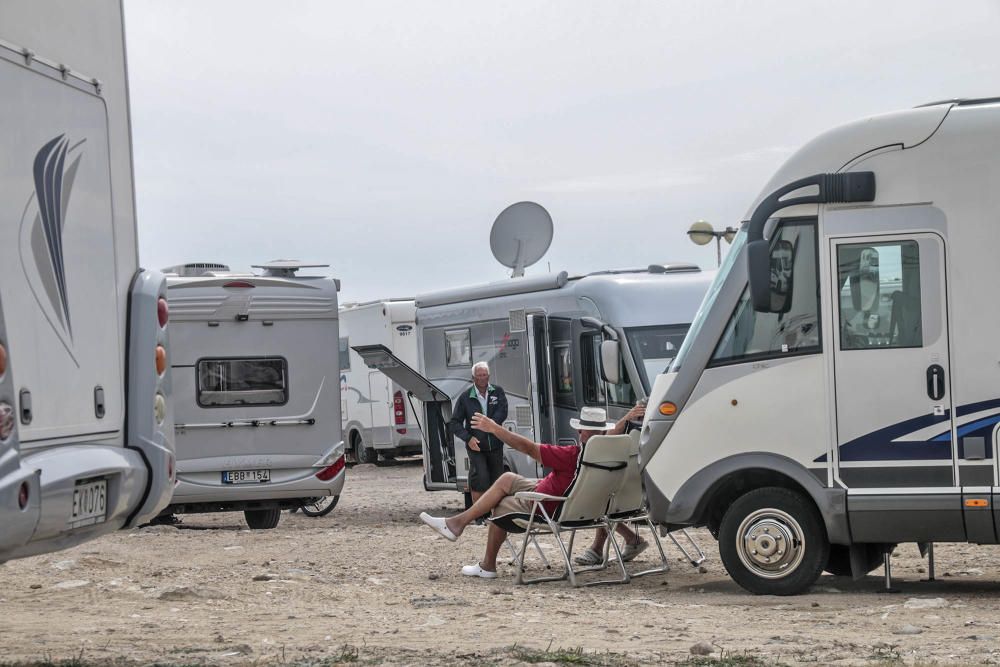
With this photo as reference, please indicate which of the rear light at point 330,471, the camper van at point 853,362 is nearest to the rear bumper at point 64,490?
the camper van at point 853,362

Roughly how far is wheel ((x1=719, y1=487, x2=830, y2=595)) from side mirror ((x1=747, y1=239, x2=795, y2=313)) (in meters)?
1.16

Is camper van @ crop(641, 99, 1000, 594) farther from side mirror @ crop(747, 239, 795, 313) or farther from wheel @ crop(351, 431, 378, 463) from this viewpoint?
wheel @ crop(351, 431, 378, 463)

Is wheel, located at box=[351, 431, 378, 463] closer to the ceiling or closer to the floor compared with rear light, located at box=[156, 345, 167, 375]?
closer to the floor

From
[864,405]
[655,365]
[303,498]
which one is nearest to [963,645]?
[864,405]

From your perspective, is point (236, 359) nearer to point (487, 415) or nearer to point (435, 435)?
point (487, 415)

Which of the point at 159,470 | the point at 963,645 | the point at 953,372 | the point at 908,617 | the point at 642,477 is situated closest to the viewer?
the point at 963,645

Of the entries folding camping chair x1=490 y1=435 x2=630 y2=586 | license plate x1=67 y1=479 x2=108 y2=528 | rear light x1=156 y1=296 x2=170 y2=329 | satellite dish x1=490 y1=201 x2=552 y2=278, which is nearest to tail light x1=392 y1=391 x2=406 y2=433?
satellite dish x1=490 y1=201 x2=552 y2=278

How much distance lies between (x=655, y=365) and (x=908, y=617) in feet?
21.9

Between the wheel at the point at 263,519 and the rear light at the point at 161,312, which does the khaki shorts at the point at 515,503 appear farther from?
the wheel at the point at 263,519

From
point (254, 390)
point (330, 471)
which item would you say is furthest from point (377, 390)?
point (254, 390)

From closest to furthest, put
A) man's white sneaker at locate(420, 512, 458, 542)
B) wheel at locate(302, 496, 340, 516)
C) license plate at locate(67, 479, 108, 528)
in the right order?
license plate at locate(67, 479, 108, 528), man's white sneaker at locate(420, 512, 458, 542), wheel at locate(302, 496, 340, 516)

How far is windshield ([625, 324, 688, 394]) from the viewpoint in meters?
14.0

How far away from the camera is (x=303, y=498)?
1395 centimetres

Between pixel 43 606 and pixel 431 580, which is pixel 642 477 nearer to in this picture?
Result: pixel 431 580
